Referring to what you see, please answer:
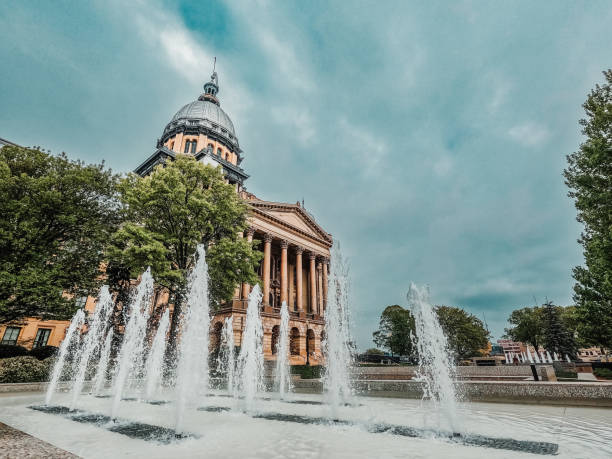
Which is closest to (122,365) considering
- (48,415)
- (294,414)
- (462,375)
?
(48,415)

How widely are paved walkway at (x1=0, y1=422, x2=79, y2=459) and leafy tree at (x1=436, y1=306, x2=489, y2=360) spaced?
50.8 m

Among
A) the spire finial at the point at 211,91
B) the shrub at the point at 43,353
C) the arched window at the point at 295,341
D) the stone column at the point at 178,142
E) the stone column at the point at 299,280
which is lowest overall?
the shrub at the point at 43,353

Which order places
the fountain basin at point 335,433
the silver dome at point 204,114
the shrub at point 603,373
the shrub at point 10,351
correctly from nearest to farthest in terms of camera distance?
the fountain basin at point 335,433 → the shrub at point 603,373 → the shrub at point 10,351 → the silver dome at point 204,114

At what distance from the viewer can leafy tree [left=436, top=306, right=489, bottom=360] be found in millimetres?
48188

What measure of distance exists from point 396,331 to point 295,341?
2633cm

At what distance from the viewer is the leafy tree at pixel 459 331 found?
48.2 meters

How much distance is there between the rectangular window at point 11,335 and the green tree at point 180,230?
17.7 meters

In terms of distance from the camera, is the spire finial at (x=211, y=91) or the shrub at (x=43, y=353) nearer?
the shrub at (x=43, y=353)

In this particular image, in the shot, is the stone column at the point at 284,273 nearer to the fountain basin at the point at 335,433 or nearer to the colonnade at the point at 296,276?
the colonnade at the point at 296,276

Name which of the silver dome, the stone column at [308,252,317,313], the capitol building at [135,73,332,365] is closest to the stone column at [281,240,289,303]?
the capitol building at [135,73,332,365]

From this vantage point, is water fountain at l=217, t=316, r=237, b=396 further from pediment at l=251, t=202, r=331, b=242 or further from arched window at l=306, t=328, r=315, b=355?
pediment at l=251, t=202, r=331, b=242

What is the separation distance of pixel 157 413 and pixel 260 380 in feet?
30.8

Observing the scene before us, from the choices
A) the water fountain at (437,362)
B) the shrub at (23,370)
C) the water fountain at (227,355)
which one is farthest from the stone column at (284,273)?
the water fountain at (437,362)

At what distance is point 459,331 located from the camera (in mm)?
48219
